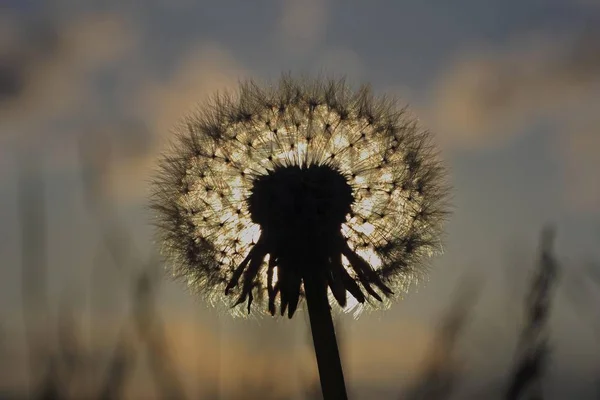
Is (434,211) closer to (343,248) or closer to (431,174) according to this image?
(431,174)

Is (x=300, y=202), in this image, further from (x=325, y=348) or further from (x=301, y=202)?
(x=325, y=348)

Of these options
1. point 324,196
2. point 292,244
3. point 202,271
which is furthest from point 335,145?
point 202,271

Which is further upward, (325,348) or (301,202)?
(301,202)

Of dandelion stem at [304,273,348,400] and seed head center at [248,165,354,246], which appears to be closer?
dandelion stem at [304,273,348,400]

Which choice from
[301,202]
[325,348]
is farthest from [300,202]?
[325,348]

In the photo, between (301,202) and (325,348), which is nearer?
(325,348)
